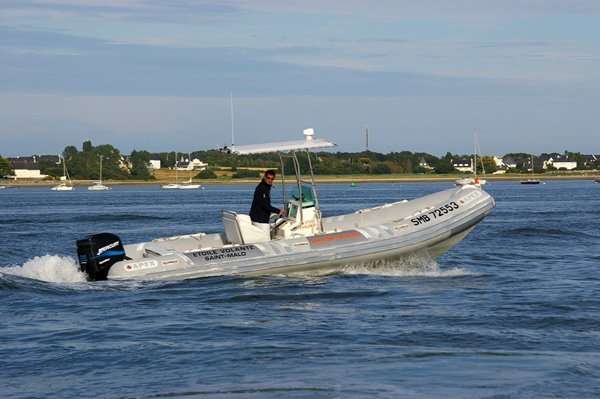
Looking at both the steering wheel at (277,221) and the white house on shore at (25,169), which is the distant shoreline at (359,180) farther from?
the steering wheel at (277,221)

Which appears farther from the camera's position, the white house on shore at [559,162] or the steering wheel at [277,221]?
the white house on shore at [559,162]

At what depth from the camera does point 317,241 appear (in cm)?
1561

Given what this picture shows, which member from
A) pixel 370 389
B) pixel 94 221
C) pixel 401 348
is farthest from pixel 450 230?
pixel 94 221

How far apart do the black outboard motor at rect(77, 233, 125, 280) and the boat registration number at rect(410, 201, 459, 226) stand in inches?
180

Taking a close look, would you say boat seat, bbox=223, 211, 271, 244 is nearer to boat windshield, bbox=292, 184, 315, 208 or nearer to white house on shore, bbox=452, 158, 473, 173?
boat windshield, bbox=292, 184, 315, 208

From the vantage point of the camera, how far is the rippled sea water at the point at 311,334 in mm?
9219

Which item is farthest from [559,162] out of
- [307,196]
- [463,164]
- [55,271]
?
[55,271]

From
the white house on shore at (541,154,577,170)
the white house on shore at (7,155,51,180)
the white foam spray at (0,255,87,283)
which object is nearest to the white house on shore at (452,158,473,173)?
the white house on shore at (541,154,577,170)

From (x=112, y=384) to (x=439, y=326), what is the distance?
3.97 m

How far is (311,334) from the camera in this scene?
1147cm

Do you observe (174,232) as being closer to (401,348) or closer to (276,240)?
(276,240)

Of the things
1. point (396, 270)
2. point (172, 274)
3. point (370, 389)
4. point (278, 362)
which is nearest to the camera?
point (370, 389)

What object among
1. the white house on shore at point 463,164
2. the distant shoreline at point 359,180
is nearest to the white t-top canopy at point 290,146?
the distant shoreline at point 359,180

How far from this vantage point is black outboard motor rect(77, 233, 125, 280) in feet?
48.5
